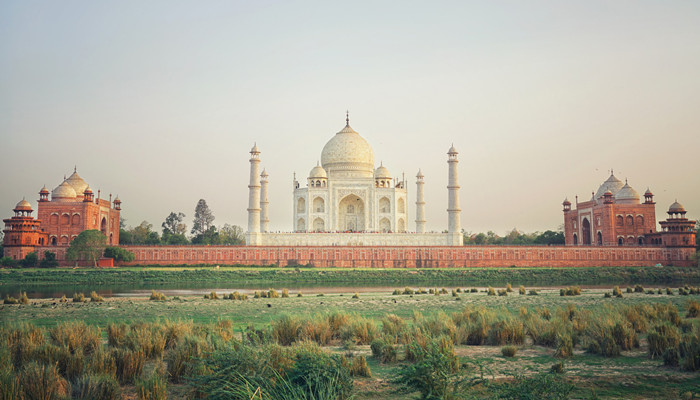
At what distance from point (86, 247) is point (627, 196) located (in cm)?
4278

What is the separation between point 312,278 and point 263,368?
91.6 feet

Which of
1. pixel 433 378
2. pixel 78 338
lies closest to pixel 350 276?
pixel 78 338

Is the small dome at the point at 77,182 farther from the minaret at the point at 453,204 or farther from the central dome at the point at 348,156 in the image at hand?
the minaret at the point at 453,204

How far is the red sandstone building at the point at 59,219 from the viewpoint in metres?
40.2

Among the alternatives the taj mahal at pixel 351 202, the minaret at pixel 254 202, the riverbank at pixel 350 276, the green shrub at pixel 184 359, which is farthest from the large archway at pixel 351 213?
the green shrub at pixel 184 359

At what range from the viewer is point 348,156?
5203cm

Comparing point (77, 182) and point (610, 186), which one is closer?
point (77, 182)

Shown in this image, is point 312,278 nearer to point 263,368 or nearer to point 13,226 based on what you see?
point 13,226

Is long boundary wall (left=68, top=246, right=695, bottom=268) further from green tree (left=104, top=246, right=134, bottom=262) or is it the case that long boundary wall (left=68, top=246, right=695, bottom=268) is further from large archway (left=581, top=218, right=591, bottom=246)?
large archway (left=581, top=218, right=591, bottom=246)

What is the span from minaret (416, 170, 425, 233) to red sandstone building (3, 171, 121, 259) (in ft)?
85.6

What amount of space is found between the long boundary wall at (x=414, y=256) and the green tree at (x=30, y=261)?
1572 mm

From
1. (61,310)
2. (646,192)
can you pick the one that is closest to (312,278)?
(61,310)

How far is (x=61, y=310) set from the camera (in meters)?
15.6

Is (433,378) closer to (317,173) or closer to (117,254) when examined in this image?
(117,254)
